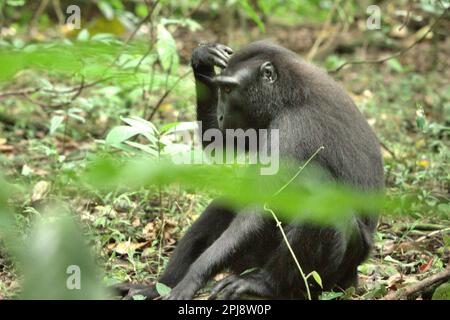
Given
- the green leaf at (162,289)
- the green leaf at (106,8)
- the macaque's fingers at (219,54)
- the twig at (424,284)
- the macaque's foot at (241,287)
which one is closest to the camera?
the twig at (424,284)

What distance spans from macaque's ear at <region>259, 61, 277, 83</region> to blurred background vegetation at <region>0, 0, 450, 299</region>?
0.63 metres

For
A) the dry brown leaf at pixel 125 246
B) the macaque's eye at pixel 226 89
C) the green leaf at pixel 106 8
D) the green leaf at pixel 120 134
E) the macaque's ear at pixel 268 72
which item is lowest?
the dry brown leaf at pixel 125 246

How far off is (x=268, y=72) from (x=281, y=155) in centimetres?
79

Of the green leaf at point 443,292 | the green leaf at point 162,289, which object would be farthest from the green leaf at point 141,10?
the green leaf at point 443,292

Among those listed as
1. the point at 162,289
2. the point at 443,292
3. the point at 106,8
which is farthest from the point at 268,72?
the point at 106,8

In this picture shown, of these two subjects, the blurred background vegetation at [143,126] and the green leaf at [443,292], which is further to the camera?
the green leaf at [443,292]

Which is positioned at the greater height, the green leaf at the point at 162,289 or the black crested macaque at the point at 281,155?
the black crested macaque at the point at 281,155

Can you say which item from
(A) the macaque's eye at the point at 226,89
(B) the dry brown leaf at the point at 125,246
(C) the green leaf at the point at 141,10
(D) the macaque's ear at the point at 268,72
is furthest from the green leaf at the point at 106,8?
Answer: (D) the macaque's ear at the point at 268,72

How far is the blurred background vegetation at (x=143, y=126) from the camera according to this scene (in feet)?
2.98

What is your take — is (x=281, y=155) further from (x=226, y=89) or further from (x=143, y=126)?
(x=143, y=126)

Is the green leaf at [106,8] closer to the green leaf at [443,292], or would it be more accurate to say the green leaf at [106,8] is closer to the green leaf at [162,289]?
the green leaf at [162,289]

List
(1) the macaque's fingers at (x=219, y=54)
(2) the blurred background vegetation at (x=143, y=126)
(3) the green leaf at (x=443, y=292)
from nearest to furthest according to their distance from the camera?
(2) the blurred background vegetation at (x=143, y=126) < (3) the green leaf at (x=443, y=292) < (1) the macaque's fingers at (x=219, y=54)

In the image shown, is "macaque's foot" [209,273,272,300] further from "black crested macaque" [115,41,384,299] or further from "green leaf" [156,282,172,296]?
"green leaf" [156,282,172,296]
